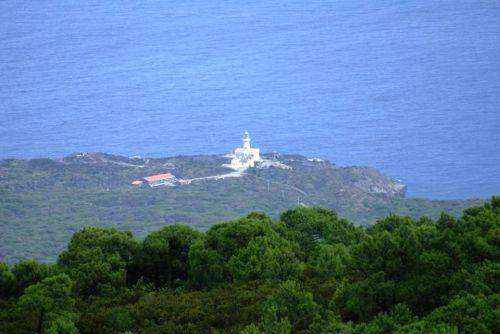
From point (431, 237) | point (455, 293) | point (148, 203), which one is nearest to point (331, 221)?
point (431, 237)

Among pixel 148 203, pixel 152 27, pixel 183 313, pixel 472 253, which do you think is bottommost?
pixel 183 313

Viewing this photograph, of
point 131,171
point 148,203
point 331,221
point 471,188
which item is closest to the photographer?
point 331,221

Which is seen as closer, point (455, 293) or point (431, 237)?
point (455, 293)

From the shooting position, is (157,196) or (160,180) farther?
(160,180)

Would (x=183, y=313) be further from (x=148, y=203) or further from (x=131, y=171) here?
(x=131, y=171)

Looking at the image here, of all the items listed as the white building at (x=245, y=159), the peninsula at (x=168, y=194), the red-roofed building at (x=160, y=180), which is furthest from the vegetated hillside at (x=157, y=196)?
the red-roofed building at (x=160, y=180)

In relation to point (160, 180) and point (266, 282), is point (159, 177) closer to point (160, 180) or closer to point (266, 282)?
point (160, 180)

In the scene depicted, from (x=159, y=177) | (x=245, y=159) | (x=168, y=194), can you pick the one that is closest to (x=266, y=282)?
(x=168, y=194)

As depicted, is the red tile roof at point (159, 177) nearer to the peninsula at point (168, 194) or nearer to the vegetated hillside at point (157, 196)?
the peninsula at point (168, 194)
